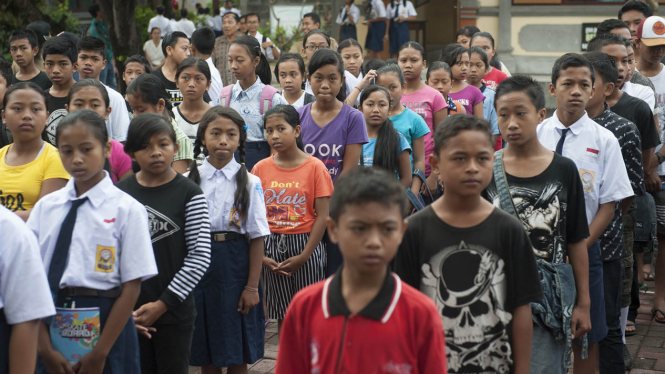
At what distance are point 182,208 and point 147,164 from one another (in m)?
0.28

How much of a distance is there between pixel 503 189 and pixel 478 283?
746mm

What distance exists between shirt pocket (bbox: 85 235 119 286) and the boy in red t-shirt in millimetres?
1052

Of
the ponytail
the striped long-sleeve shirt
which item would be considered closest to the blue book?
the striped long-sleeve shirt

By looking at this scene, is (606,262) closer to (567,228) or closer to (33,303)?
(567,228)

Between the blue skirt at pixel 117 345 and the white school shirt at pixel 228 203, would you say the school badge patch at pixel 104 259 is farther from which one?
the white school shirt at pixel 228 203

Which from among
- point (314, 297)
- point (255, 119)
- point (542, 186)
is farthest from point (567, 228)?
point (255, 119)

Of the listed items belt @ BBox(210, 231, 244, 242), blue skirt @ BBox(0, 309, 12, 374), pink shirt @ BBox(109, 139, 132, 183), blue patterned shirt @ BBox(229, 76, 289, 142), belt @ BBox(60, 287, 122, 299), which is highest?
blue patterned shirt @ BBox(229, 76, 289, 142)

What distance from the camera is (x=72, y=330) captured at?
2959mm

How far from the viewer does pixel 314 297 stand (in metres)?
2.24

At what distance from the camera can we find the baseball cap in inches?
241

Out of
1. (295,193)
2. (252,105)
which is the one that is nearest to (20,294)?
(295,193)

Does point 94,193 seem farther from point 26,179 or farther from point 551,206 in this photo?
point 551,206

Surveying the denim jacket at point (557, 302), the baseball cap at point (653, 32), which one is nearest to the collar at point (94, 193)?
the denim jacket at point (557, 302)

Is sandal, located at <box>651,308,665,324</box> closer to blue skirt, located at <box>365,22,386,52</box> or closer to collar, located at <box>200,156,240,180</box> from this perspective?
collar, located at <box>200,156,240,180</box>
